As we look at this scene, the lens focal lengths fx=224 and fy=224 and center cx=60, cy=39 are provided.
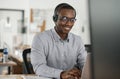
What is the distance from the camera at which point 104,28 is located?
53cm

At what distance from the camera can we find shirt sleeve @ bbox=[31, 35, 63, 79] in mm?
1336

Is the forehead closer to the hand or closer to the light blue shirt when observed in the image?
the light blue shirt

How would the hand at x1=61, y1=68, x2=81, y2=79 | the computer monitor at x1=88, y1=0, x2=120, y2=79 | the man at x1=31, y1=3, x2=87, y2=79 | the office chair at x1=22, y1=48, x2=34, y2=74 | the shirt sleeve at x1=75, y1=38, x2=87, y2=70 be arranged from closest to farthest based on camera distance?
the computer monitor at x1=88, y1=0, x2=120, y2=79, the hand at x1=61, y1=68, x2=81, y2=79, the man at x1=31, y1=3, x2=87, y2=79, the shirt sleeve at x1=75, y1=38, x2=87, y2=70, the office chair at x1=22, y1=48, x2=34, y2=74

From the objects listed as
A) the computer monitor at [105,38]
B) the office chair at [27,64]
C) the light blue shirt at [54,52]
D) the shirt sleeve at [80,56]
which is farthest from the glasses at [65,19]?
the computer monitor at [105,38]

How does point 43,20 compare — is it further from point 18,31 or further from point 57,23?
point 57,23

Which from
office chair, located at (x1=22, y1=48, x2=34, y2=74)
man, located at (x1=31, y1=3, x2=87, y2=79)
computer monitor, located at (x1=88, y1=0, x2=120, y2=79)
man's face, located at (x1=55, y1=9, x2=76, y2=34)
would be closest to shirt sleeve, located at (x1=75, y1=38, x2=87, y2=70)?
man, located at (x1=31, y1=3, x2=87, y2=79)

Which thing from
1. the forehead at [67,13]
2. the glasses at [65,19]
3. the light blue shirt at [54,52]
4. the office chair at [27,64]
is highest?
the forehead at [67,13]

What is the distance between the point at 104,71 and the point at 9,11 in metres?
6.28

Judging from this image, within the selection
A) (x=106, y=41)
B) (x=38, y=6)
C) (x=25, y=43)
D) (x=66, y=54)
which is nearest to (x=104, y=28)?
(x=106, y=41)

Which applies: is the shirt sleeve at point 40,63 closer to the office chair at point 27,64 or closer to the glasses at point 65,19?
the glasses at point 65,19

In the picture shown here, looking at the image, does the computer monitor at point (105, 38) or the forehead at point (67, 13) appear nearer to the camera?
the computer monitor at point (105, 38)

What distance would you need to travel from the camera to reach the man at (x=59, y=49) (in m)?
1.41

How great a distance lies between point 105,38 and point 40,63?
0.93m

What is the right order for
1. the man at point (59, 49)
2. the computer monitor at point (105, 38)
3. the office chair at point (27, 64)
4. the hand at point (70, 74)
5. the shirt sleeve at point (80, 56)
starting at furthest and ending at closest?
the office chair at point (27, 64)
the shirt sleeve at point (80, 56)
the man at point (59, 49)
the hand at point (70, 74)
the computer monitor at point (105, 38)
